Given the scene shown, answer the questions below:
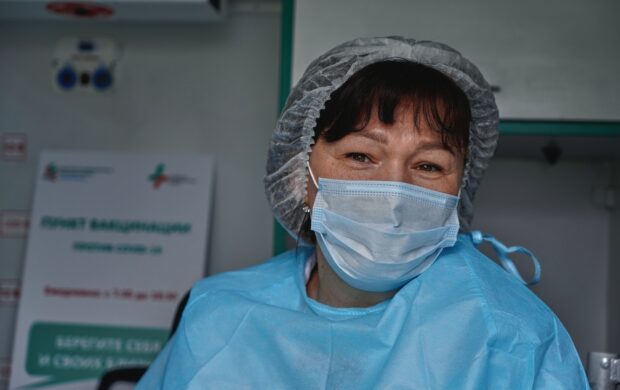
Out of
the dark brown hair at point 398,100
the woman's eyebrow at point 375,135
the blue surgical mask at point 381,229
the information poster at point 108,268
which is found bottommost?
the information poster at point 108,268

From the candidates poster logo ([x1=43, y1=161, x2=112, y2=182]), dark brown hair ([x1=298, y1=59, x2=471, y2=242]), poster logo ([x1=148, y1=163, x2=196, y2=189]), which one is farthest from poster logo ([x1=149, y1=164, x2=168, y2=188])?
dark brown hair ([x1=298, y1=59, x2=471, y2=242])

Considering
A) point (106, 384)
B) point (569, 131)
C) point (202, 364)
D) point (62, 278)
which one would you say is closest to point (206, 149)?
point (62, 278)

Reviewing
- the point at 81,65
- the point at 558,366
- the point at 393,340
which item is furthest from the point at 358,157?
the point at 81,65

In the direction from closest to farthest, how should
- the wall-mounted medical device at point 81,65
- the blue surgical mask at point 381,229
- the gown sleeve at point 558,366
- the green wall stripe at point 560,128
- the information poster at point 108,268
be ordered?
1. the gown sleeve at point 558,366
2. the blue surgical mask at point 381,229
3. the green wall stripe at point 560,128
4. the information poster at point 108,268
5. the wall-mounted medical device at point 81,65

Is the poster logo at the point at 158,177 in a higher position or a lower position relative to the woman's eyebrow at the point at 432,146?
lower

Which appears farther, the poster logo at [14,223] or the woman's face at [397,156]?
the poster logo at [14,223]

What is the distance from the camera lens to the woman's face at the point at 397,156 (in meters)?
1.05

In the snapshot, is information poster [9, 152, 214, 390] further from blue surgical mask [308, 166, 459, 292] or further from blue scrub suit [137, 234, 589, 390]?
blue surgical mask [308, 166, 459, 292]

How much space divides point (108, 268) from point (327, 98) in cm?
135

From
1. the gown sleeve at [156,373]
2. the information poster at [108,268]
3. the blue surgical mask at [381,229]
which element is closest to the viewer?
the blue surgical mask at [381,229]

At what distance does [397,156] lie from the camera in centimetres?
105

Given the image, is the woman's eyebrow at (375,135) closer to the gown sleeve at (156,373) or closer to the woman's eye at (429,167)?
the woman's eye at (429,167)

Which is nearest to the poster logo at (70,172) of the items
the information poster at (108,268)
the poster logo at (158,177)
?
the information poster at (108,268)

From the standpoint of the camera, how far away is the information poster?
2.20m
